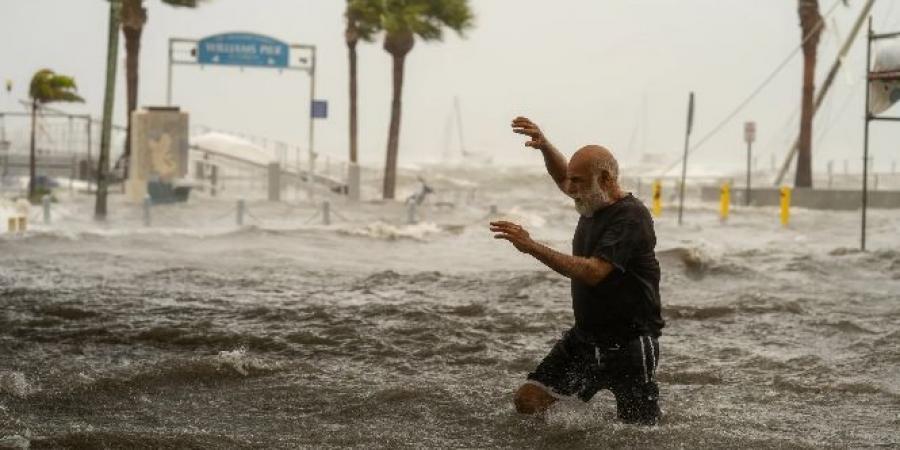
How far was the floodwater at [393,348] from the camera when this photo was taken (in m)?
6.75

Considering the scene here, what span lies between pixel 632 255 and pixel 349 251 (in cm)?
1460

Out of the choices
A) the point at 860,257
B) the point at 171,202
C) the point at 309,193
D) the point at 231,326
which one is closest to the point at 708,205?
the point at 309,193

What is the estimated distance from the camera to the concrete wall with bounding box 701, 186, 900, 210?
3656 cm

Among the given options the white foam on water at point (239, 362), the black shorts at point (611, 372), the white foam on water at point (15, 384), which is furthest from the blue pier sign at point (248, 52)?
the black shorts at point (611, 372)

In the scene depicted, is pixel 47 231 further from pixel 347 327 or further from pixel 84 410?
pixel 84 410

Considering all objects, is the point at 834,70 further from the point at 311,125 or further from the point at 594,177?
the point at 594,177

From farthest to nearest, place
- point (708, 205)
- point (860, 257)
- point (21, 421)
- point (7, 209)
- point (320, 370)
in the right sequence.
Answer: point (708, 205) < point (7, 209) < point (860, 257) < point (320, 370) < point (21, 421)

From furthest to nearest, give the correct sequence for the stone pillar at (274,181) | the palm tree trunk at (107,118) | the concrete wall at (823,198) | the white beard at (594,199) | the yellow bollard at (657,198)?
the stone pillar at (274,181) → the concrete wall at (823,198) → the yellow bollard at (657,198) → the palm tree trunk at (107,118) → the white beard at (594,199)

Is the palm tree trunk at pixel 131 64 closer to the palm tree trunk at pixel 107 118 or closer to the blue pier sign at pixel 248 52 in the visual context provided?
the blue pier sign at pixel 248 52

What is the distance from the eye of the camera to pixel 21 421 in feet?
22.1

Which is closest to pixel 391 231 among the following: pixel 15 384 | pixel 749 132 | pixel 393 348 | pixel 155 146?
pixel 155 146

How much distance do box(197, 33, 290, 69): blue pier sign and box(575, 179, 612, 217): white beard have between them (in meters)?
32.9

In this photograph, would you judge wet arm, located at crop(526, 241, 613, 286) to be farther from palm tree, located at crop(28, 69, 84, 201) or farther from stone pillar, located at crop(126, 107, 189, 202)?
palm tree, located at crop(28, 69, 84, 201)

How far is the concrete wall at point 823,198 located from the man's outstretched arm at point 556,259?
32.5 metres
